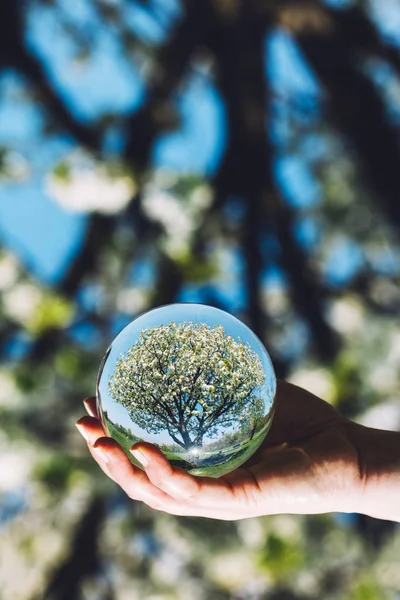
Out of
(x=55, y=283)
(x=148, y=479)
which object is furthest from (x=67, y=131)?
(x=148, y=479)

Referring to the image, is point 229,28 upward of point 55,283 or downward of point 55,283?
upward

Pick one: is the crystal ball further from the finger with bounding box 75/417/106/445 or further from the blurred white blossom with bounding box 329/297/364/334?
the blurred white blossom with bounding box 329/297/364/334

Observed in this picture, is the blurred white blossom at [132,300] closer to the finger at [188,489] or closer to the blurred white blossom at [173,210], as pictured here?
the blurred white blossom at [173,210]

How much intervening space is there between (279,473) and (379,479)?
0.76 feet

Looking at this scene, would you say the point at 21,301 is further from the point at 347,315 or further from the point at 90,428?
the point at 347,315

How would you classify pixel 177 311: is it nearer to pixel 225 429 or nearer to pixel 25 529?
pixel 225 429

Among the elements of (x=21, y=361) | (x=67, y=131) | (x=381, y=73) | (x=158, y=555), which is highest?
(x=381, y=73)

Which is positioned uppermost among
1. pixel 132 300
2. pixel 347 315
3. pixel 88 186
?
pixel 88 186

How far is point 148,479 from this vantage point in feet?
3.76

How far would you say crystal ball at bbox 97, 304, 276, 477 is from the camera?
1.12m

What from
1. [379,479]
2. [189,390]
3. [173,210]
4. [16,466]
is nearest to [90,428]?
[189,390]

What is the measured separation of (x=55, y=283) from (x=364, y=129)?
141 cm

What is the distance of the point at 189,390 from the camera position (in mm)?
1119

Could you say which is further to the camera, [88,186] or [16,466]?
[88,186]
